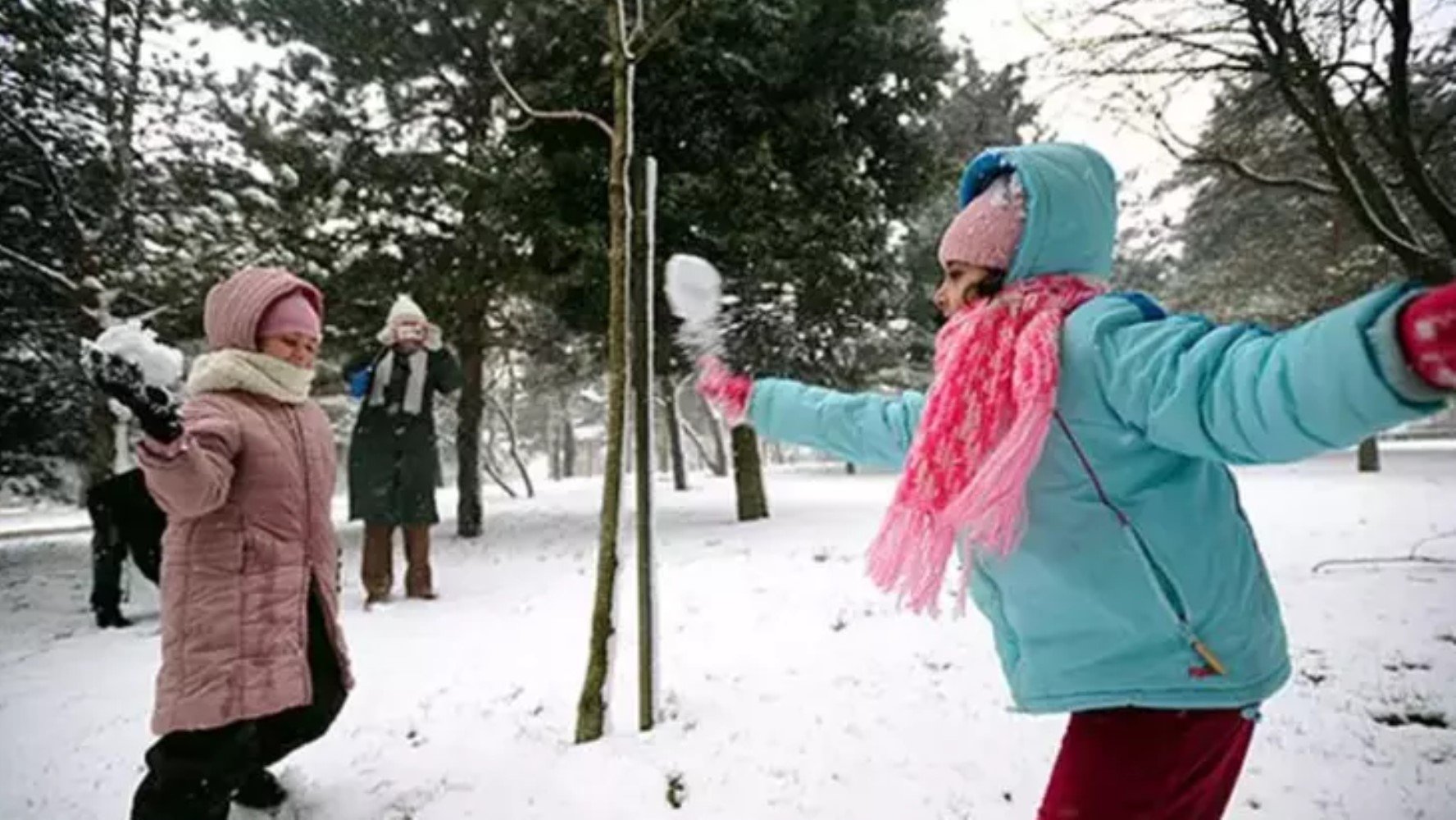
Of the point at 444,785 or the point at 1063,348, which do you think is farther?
the point at 444,785

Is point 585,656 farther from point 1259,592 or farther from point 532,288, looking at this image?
Result: point 532,288

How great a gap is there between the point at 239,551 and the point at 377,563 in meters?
4.07

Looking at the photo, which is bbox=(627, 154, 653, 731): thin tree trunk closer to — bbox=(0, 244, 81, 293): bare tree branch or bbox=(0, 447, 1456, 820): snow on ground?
bbox=(0, 447, 1456, 820): snow on ground

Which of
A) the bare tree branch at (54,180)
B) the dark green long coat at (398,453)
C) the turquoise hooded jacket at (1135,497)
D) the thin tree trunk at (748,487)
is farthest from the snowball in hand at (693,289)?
the thin tree trunk at (748,487)

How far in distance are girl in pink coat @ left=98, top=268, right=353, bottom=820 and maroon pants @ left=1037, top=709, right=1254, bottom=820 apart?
217cm

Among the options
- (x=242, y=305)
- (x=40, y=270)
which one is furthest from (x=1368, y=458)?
(x=40, y=270)

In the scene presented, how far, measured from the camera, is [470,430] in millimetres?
10438

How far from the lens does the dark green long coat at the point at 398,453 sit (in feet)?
20.2

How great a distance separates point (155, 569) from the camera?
4758 millimetres

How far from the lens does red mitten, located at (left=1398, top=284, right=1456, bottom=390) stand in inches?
30.6

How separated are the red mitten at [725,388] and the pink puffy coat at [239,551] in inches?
53.7

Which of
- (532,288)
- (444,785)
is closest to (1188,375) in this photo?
(444,785)

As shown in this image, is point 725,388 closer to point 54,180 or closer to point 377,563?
point 377,563

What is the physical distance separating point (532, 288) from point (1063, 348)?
873 cm
